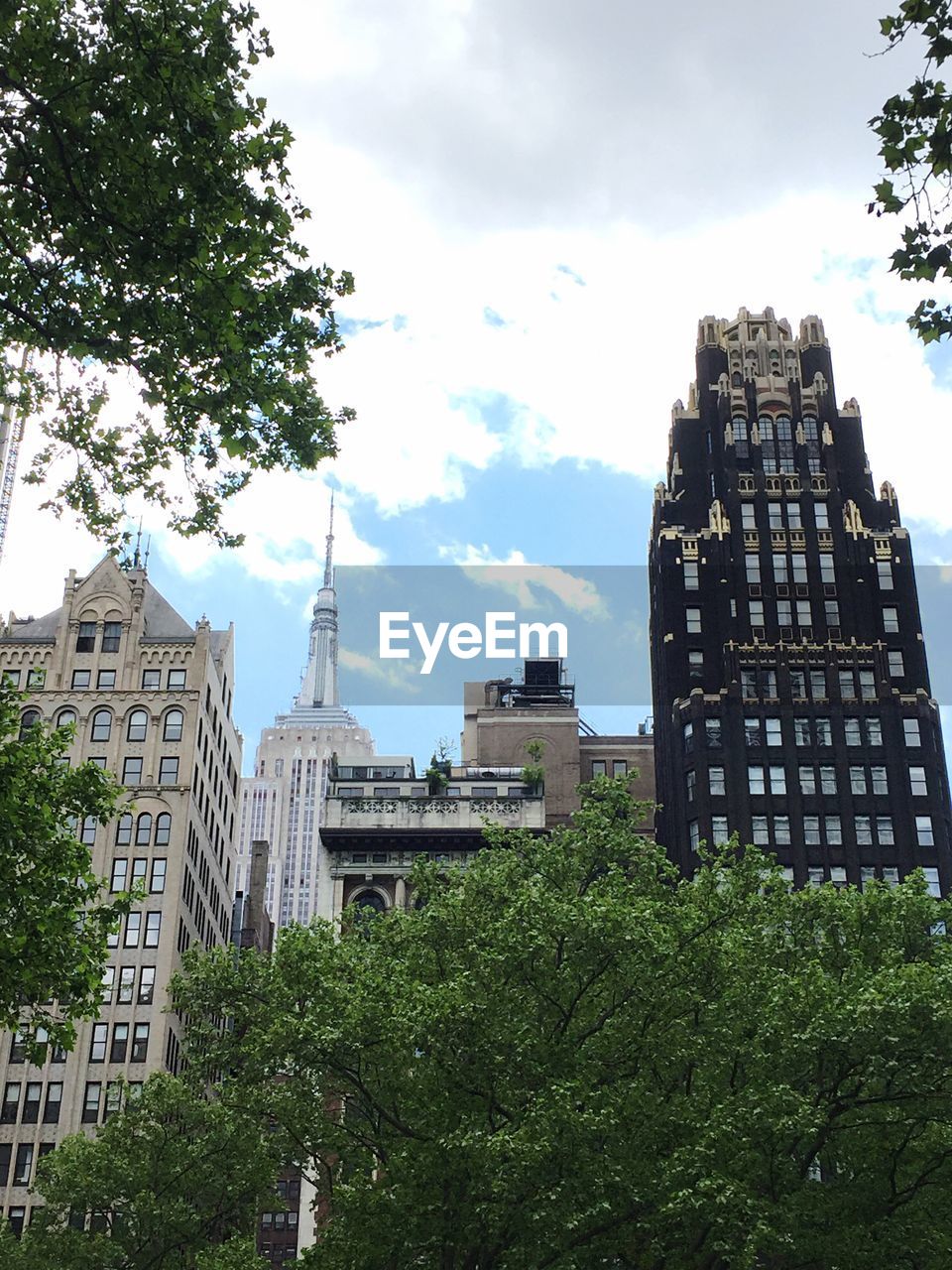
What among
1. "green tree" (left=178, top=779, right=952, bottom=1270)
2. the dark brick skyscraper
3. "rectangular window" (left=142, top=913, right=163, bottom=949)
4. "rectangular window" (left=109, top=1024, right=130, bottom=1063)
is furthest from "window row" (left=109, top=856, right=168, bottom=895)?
"green tree" (left=178, top=779, right=952, bottom=1270)

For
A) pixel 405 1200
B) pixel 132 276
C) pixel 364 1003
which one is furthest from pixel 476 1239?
pixel 132 276

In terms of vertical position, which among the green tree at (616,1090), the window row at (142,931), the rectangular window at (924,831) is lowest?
the green tree at (616,1090)

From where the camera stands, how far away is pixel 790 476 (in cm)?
9081

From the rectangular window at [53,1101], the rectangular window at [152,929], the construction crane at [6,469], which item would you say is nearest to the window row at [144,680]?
the rectangular window at [152,929]

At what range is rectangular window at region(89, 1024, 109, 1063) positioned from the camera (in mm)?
76812

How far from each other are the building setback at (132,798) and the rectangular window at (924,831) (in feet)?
131

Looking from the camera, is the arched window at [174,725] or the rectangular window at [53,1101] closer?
the rectangular window at [53,1101]

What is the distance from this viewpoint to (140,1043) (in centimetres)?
7712

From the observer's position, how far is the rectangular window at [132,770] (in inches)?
3371

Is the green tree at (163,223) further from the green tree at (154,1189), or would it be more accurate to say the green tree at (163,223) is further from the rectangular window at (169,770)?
the rectangular window at (169,770)

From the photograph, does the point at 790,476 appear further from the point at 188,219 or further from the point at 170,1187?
the point at 188,219

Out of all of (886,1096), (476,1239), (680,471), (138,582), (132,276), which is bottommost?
(476,1239)

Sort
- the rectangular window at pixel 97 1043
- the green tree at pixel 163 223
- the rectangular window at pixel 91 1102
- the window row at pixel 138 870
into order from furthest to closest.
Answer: the window row at pixel 138 870 < the rectangular window at pixel 97 1043 < the rectangular window at pixel 91 1102 < the green tree at pixel 163 223

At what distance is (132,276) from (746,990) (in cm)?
2080
